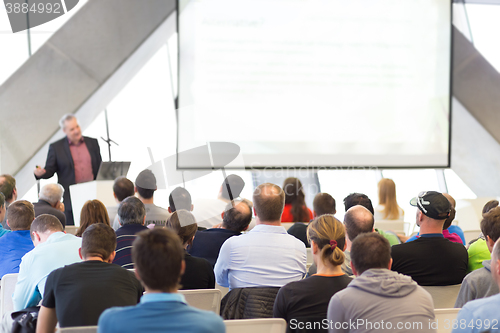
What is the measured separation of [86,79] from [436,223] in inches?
215

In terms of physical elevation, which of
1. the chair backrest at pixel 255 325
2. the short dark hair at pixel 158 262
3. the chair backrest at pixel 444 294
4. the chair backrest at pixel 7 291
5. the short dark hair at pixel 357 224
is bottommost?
the chair backrest at pixel 444 294

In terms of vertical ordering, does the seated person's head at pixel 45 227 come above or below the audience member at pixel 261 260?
above

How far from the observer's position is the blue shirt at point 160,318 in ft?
4.33

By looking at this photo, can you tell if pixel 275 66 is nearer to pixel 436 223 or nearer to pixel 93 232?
pixel 436 223

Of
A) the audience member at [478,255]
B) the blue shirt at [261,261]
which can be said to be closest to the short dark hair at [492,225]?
the audience member at [478,255]

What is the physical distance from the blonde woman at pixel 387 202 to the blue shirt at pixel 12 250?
10.6ft

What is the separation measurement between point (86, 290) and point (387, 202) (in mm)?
3436

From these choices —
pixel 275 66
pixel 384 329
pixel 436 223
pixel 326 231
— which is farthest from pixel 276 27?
pixel 384 329

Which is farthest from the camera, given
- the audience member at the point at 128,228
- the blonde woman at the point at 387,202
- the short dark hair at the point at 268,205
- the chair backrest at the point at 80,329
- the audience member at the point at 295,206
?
the blonde woman at the point at 387,202

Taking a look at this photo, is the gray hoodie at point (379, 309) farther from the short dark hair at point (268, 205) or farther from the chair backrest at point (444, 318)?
the short dark hair at point (268, 205)

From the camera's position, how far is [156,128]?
286 inches

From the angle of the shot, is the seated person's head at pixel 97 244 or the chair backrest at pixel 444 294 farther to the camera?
the chair backrest at pixel 444 294

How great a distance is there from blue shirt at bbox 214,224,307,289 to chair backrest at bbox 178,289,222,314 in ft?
1.24

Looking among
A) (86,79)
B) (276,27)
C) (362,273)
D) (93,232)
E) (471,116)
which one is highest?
(276,27)
